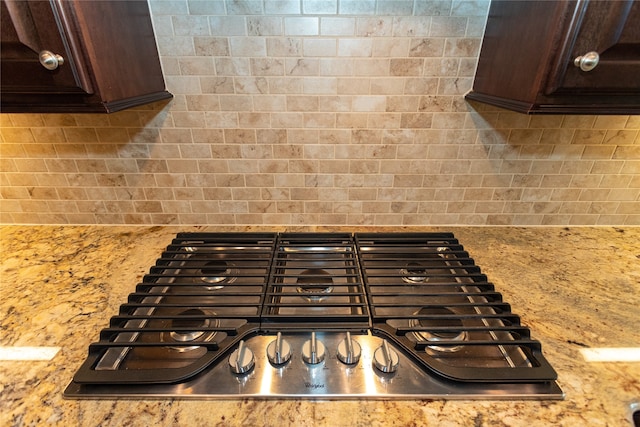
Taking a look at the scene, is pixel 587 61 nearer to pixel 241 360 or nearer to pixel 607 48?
pixel 607 48

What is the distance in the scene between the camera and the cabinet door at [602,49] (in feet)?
2.00

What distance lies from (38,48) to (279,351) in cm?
81

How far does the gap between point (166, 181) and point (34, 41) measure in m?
0.53

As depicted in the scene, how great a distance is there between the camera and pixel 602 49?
64cm

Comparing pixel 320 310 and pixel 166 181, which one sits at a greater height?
pixel 166 181

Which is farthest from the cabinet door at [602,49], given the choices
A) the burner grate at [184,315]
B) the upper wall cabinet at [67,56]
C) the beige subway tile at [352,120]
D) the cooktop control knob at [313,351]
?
the upper wall cabinet at [67,56]

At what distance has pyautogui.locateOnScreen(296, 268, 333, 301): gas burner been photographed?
2.58 feet

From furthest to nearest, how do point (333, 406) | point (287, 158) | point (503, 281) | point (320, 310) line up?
point (287, 158)
point (503, 281)
point (320, 310)
point (333, 406)

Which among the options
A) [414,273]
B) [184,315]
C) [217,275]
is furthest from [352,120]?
[184,315]

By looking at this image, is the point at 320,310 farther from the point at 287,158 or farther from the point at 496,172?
the point at 496,172

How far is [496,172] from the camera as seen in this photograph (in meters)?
1.09

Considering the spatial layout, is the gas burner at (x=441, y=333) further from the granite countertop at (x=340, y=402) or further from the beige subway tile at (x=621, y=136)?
the beige subway tile at (x=621, y=136)

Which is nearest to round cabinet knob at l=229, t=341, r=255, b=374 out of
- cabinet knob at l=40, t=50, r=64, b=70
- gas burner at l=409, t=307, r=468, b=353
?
gas burner at l=409, t=307, r=468, b=353

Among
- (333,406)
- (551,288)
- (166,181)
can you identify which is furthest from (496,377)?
(166,181)
